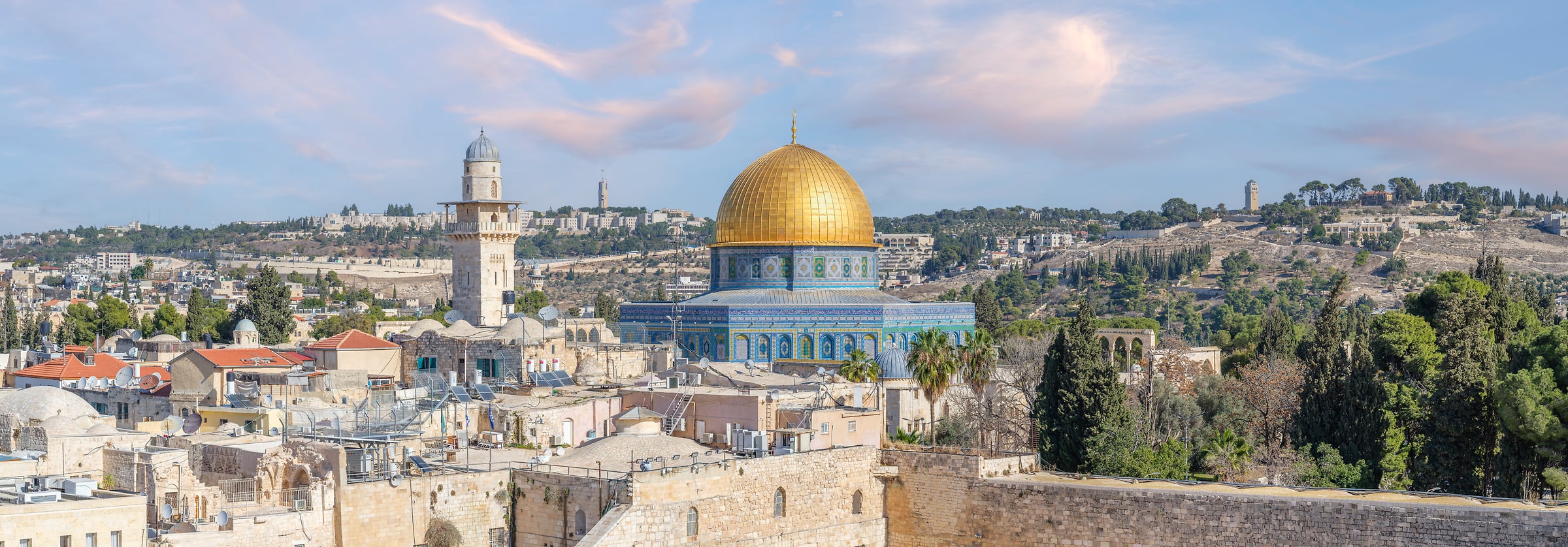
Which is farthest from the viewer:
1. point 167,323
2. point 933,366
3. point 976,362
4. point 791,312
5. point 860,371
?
point 167,323

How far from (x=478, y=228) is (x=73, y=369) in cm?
1310

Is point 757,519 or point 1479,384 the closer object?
point 757,519

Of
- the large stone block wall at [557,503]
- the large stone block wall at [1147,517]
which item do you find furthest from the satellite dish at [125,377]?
the large stone block wall at [1147,517]

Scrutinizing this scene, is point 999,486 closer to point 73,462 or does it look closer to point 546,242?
point 73,462

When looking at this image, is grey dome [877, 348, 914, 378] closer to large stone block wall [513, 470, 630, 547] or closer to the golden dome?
the golden dome

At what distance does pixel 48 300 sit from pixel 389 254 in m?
61.6

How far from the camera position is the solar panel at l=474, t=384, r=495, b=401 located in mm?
27750

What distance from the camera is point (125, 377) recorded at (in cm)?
3441

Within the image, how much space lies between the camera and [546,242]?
168m

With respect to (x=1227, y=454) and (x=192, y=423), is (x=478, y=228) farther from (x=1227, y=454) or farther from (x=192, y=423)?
(x=1227, y=454)

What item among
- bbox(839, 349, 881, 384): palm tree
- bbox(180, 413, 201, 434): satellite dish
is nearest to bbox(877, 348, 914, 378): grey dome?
bbox(839, 349, 881, 384): palm tree

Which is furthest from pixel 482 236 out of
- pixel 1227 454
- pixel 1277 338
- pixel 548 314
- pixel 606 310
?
pixel 1227 454

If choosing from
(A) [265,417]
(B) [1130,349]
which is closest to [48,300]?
(B) [1130,349]

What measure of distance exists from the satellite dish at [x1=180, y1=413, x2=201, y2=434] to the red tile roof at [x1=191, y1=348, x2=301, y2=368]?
8.43 ft
